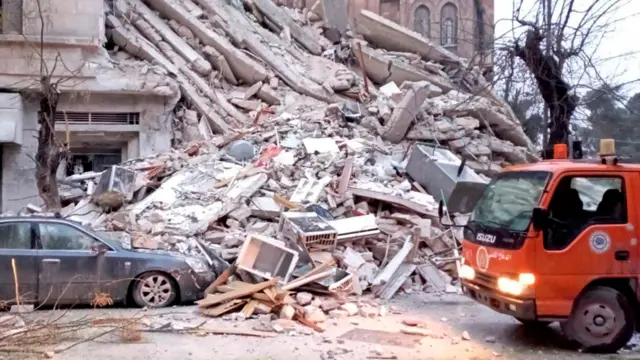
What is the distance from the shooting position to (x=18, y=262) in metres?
8.96

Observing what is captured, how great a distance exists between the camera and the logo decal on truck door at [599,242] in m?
7.18

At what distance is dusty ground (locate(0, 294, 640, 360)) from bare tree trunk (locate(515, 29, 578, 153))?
162 inches

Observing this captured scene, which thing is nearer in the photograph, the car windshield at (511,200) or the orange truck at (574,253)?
the orange truck at (574,253)

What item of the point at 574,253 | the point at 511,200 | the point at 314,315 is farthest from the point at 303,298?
the point at 574,253

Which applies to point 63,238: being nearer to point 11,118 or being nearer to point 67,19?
point 11,118

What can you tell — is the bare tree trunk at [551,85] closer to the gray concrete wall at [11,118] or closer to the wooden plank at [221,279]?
the wooden plank at [221,279]

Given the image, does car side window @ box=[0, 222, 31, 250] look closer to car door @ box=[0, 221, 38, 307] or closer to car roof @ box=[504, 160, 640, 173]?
car door @ box=[0, 221, 38, 307]

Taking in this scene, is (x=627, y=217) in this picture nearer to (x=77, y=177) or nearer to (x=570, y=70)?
(x=570, y=70)

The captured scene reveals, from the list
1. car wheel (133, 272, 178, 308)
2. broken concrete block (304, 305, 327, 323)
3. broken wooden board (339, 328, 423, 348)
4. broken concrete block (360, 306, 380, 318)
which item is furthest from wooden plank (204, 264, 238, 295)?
broken wooden board (339, 328, 423, 348)

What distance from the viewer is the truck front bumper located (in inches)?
278

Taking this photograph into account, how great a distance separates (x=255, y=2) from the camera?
20953 mm

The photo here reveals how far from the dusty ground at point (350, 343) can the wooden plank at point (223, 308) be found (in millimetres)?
158

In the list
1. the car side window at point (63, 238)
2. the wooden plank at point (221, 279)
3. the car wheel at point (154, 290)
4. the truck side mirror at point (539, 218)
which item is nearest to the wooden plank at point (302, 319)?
the wooden plank at point (221, 279)

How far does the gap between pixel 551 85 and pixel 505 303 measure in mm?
5342
